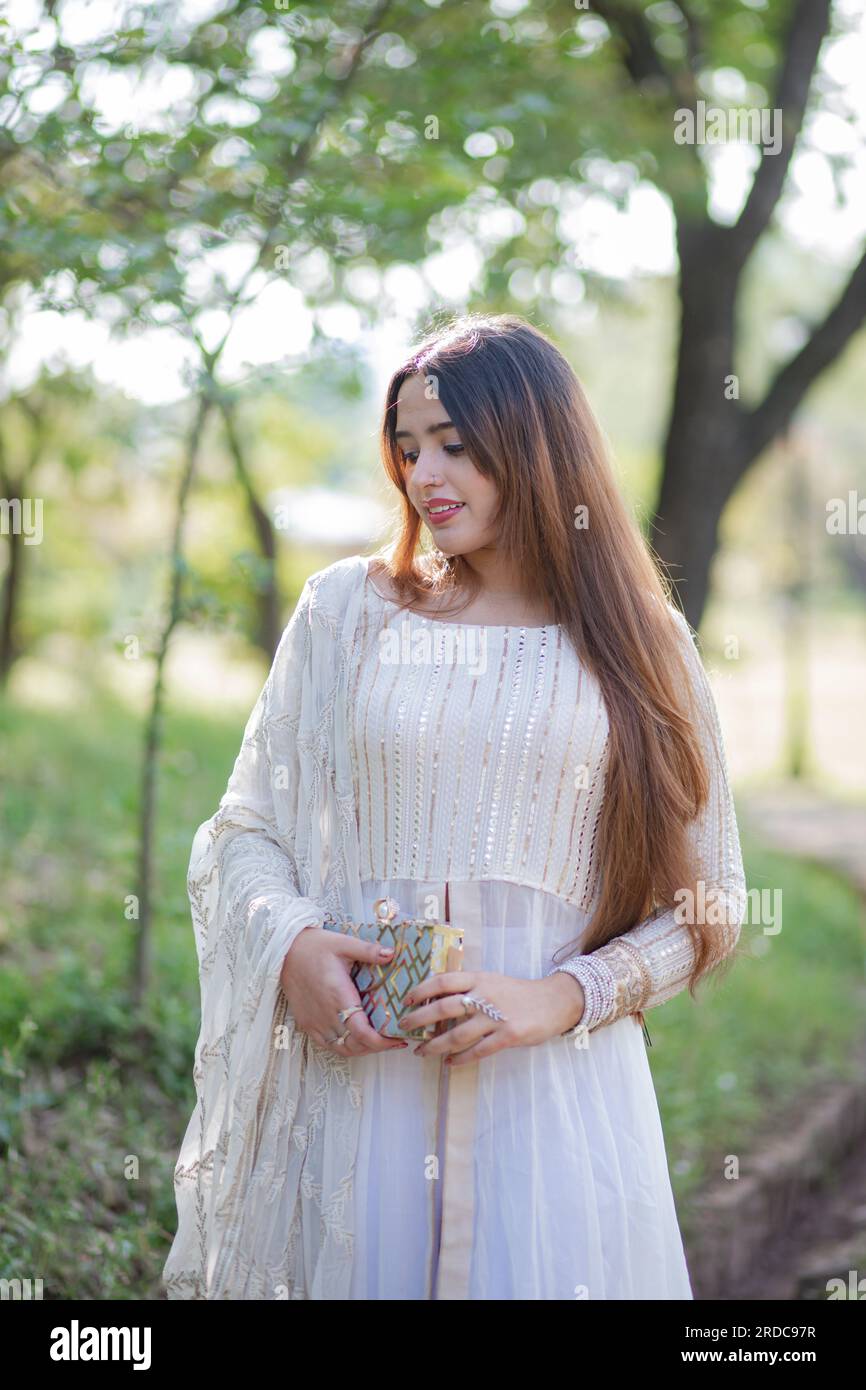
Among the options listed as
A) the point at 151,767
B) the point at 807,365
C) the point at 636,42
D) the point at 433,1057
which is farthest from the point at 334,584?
the point at 636,42

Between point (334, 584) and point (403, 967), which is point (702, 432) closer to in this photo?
point (334, 584)

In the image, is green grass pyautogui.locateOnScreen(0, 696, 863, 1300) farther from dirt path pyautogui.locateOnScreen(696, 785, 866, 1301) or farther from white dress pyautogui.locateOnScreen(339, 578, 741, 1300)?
white dress pyautogui.locateOnScreen(339, 578, 741, 1300)

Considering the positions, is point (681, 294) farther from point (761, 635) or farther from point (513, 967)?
point (761, 635)

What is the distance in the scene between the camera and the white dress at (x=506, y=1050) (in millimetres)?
1987

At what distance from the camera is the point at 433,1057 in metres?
2.04

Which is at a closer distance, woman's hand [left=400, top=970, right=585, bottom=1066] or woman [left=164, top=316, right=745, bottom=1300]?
woman's hand [left=400, top=970, right=585, bottom=1066]

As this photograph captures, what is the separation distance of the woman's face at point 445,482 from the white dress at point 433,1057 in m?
0.15

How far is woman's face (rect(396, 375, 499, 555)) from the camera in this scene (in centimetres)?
209

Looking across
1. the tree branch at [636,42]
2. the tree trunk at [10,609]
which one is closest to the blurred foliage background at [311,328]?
the tree branch at [636,42]

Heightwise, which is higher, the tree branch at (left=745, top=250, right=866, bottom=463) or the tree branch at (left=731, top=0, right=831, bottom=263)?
the tree branch at (left=731, top=0, right=831, bottom=263)

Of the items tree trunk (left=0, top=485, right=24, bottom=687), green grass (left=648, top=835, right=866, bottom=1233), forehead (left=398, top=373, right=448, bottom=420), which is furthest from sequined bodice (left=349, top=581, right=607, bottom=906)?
tree trunk (left=0, top=485, right=24, bottom=687)

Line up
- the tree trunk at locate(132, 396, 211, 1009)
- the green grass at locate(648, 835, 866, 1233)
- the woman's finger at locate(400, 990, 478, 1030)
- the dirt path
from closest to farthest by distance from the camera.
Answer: the woman's finger at locate(400, 990, 478, 1030) < the tree trunk at locate(132, 396, 211, 1009) < the dirt path < the green grass at locate(648, 835, 866, 1233)
